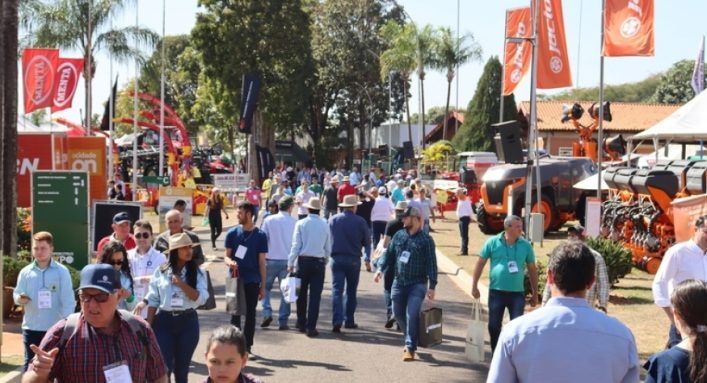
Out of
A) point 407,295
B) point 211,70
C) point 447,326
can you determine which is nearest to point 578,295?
point 407,295

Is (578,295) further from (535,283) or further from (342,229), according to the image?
(342,229)

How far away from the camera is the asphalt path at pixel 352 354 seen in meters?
10.3

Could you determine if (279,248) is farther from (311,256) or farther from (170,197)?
(170,197)

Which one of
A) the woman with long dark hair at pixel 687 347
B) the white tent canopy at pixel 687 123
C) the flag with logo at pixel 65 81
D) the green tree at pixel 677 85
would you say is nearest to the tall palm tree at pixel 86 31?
the flag with logo at pixel 65 81

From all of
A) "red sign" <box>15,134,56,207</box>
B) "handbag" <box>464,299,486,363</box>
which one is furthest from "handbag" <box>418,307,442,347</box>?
"red sign" <box>15,134,56,207</box>

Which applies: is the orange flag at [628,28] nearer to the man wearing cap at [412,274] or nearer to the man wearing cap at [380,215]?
the man wearing cap at [380,215]

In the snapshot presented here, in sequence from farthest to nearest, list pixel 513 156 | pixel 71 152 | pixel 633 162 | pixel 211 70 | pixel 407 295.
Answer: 1. pixel 211 70
2. pixel 633 162
3. pixel 71 152
4. pixel 513 156
5. pixel 407 295

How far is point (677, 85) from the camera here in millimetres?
94500

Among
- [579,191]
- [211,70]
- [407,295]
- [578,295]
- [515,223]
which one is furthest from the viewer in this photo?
[211,70]

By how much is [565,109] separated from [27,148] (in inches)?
678

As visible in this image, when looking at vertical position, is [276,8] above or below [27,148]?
above

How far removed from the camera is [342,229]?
1305 centimetres

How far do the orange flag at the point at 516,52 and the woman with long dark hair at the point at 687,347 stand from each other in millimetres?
22995

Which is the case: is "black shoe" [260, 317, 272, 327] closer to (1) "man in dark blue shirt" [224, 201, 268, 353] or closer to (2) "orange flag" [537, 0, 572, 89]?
(1) "man in dark blue shirt" [224, 201, 268, 353]
